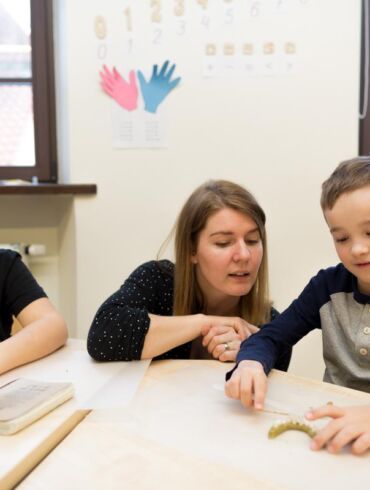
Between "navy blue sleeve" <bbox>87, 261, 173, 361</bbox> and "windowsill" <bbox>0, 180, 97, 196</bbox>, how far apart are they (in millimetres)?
656

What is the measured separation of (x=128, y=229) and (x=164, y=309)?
66cm

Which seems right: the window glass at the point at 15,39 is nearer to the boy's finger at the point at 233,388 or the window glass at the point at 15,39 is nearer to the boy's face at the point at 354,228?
the boy's face at the point at 354,228

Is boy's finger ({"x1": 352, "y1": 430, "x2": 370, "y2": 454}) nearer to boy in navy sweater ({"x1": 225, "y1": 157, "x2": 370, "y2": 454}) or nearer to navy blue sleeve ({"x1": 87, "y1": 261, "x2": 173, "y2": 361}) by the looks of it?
boy in navy sweater ({"x1": 225, "y1": 157, "x2": 370, "y2": 454})

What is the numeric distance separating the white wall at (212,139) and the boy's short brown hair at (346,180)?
97 centimetres

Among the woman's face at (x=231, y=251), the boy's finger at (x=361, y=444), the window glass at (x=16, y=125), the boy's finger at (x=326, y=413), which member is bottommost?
the boy's finger at (x=361, y=444)

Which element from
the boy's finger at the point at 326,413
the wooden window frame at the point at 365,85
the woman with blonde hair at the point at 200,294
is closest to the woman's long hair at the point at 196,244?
the woman with blonde hair at the point at 200,294

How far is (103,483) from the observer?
548 millimetres

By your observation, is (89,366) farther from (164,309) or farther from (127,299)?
(164,309)

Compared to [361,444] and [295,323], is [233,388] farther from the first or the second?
[295,323]

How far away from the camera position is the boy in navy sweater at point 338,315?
0.81 meters

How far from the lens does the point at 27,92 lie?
2.06 meters

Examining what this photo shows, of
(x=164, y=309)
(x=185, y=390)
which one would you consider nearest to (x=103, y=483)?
(x=185, y=390)

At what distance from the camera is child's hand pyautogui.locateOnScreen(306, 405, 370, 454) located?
2.03 feet

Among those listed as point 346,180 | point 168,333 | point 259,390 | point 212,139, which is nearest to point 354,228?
point 346,180
